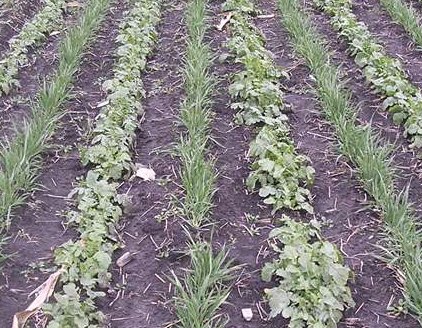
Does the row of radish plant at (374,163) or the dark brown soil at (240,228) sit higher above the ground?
the row of radish plant at (374,163)

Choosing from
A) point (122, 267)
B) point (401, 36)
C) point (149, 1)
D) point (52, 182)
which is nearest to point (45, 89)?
point (52, 182)

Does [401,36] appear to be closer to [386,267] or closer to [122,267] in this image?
[386,267]

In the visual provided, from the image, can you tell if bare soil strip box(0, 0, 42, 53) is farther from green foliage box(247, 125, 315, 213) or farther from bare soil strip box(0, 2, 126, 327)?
green foliage box(247, 125, 315, 213)

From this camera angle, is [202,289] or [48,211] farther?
[48,211]

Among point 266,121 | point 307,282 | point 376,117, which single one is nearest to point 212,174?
A: point 266,121

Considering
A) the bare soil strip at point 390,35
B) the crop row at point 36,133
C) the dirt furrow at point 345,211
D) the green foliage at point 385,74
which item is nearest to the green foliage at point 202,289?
the dirt furrow at point 345,211

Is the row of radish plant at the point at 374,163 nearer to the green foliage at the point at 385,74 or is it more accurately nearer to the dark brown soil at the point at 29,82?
the green foliage at the point at 385,74

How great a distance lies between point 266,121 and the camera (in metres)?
3.92

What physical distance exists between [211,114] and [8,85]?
1.45 meters

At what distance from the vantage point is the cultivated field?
2.75m

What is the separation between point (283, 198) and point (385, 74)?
1.58m

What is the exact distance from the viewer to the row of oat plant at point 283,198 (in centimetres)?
262

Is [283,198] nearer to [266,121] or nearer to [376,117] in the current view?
[266,121]

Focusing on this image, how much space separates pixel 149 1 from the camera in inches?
242
